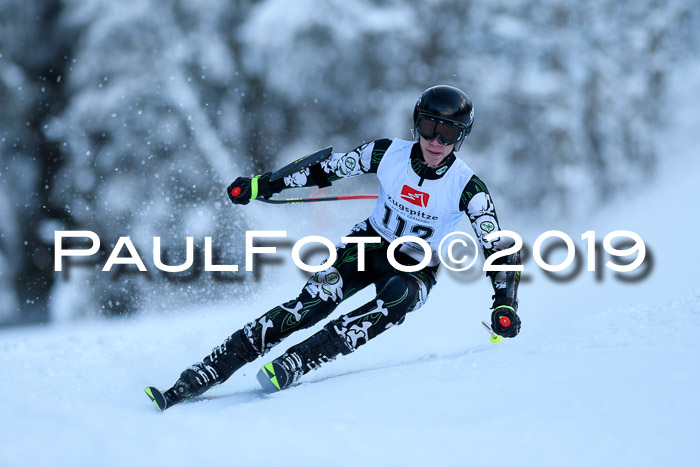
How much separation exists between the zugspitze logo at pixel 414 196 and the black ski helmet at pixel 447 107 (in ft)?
1.26

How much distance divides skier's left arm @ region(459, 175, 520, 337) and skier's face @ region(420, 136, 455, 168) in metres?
0.20

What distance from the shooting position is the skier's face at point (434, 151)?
3.35 m

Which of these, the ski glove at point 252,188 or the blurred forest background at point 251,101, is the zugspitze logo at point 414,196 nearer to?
the ski glove at point 252,188

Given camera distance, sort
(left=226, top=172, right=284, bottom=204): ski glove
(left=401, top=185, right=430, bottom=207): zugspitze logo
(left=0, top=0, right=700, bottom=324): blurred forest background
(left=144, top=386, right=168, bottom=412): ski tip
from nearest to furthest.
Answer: (left=144, top=386, right=168, bottom=412): ski tip < (left=401, top=185, right=430, bottom=207): zugspitze logo < (left=226, top=172, right=284, bottom=204): ski glove < (left=0, top=0, right=700, bottom=324): blurred forest background

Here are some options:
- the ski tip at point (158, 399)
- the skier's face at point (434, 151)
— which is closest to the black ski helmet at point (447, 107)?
the skier's face at point (434, 151)

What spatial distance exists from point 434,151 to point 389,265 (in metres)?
0.69

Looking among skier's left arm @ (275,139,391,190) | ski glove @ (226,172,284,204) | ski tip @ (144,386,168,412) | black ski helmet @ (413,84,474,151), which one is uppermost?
black ski helmet @ (413,84,474,151)

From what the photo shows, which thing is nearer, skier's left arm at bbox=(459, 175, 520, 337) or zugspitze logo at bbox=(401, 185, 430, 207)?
skier's left arm at bbox=(459, 175, 520, 337)

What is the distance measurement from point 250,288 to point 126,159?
3.65 metres

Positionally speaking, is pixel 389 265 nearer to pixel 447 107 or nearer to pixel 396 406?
pixel 447 107

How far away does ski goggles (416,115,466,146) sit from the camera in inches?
131

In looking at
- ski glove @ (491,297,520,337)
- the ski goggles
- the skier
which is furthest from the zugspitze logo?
ski glove @ (491,297,520,337)

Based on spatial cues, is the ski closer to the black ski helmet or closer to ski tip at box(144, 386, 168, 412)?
ski tip at box(144, 386, 168, 412)

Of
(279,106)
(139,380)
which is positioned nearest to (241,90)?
(279,106)
